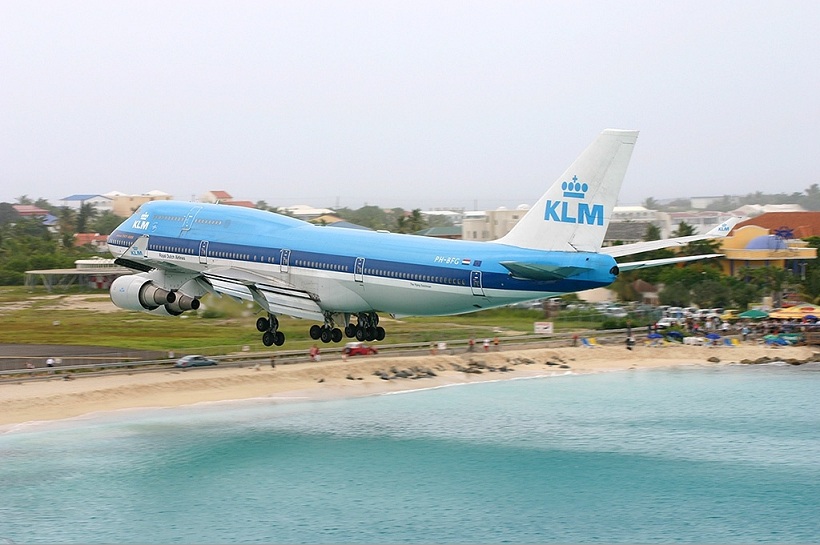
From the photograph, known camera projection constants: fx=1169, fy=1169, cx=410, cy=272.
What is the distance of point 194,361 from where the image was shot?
9300cm

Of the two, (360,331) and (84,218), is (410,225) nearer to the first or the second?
(84,218)

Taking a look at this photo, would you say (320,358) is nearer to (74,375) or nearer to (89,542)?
(74,375)

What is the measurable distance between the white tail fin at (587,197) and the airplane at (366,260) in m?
0.05

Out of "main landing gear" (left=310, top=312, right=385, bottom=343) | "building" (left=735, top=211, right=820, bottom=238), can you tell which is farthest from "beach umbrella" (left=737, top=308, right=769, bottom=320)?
"main landing gear" (left=310, top=312, right=385, bottom=343)

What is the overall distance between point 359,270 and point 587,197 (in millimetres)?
12285

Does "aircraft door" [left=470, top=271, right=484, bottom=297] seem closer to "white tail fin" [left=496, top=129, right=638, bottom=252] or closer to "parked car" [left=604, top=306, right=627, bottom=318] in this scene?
"white tail fin" [left=496, top=129, right=638, bottom=252]

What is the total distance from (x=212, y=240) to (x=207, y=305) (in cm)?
691

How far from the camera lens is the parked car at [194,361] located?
304 feet

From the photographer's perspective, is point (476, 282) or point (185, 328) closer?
point (476, 282)

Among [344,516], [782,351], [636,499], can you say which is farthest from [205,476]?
[782,351]

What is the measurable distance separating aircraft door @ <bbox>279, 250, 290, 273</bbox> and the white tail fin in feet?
45.8

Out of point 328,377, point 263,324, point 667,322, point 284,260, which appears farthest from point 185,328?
point 667,322

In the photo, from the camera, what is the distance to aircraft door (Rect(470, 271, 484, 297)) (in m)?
54.4

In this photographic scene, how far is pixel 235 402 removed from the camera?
→ 94250mm
